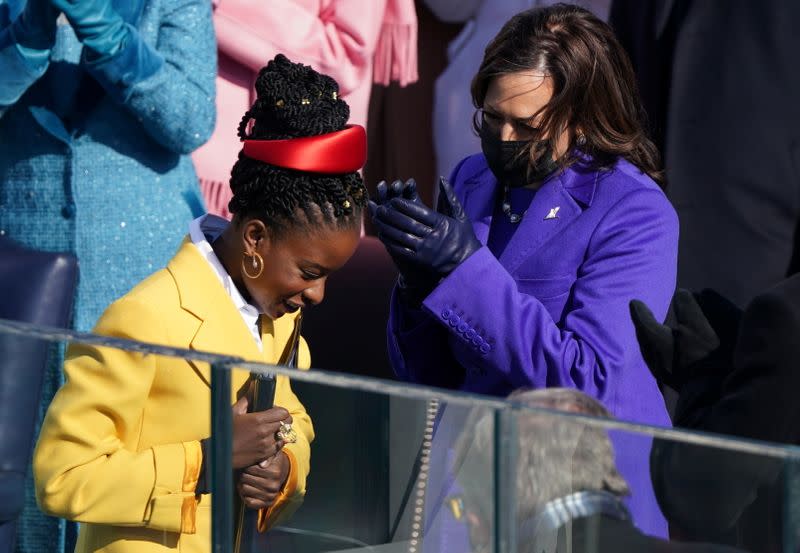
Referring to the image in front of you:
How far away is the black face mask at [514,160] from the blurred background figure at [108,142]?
0.87 m

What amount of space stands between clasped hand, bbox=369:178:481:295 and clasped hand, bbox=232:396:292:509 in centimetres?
50

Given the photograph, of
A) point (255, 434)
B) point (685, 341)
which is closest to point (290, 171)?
point (255, 434)

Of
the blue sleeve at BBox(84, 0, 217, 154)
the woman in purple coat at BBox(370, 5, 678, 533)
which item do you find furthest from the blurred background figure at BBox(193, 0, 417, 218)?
the woman in purple coat at BBox(370, 5, 678, 533)

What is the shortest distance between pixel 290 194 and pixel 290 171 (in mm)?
34

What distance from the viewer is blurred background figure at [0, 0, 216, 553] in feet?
9.96

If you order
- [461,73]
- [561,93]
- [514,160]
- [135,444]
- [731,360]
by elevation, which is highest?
[561,93]

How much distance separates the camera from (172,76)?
308 centimetres

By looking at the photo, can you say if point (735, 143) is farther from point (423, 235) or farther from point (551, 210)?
point (423, 235)

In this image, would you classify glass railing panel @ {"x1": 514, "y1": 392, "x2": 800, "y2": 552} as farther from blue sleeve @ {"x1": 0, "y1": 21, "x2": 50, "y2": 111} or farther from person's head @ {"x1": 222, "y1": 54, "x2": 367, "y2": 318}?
blue sleeve @ {"x1": 0, "y1": 21, "x2": 50, "y2": 111}

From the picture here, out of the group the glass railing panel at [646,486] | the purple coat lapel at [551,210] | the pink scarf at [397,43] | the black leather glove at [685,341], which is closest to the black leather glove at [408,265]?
the purple coat lapel at [551,210]

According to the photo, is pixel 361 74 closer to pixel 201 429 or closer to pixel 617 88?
pixel 617 88

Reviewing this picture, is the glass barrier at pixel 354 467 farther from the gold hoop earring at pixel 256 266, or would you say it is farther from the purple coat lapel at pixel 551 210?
the purple coat lapel at pixel 551 210

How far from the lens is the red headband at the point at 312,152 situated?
2.23 meters

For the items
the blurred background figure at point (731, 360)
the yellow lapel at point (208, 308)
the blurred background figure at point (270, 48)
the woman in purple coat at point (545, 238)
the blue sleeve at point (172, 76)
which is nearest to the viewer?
the blurred background figure at point (731, 360)
